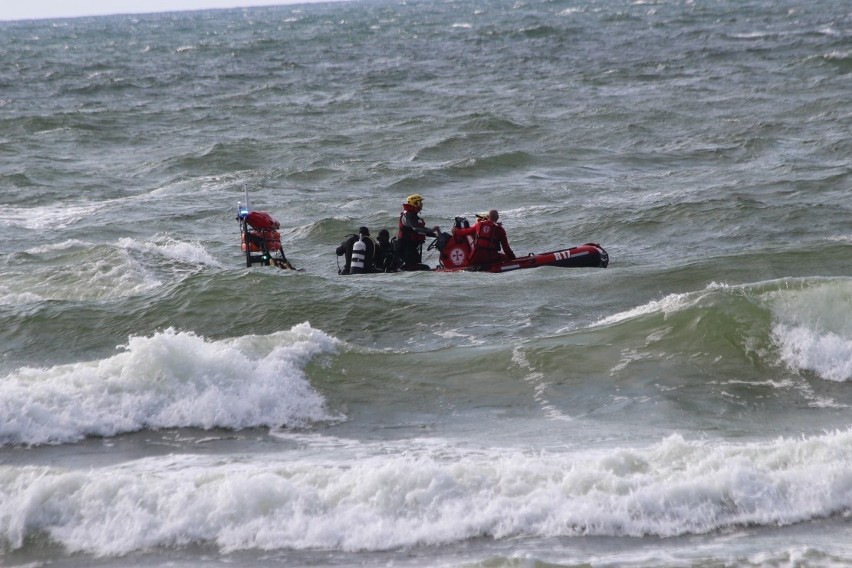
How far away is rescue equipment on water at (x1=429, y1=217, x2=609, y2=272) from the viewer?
16.4 metres

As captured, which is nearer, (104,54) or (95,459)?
(95,459)

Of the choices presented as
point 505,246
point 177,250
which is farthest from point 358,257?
point 177,250

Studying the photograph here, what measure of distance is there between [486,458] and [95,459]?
3047 millimetres

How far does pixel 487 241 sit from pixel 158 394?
7050mm

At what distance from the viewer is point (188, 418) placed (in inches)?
398

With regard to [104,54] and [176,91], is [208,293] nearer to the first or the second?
[176,91]

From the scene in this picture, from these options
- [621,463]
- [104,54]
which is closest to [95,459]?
[621,463]

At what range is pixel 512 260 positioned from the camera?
16.5 metres

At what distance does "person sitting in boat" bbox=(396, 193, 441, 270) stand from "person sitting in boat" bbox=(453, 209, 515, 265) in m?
0.53

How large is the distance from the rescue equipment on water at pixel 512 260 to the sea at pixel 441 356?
35cm

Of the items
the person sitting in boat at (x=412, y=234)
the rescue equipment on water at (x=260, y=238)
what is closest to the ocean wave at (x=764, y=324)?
the person sitting in boat at (x=412, y=234)

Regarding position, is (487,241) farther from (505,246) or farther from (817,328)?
(817,328)

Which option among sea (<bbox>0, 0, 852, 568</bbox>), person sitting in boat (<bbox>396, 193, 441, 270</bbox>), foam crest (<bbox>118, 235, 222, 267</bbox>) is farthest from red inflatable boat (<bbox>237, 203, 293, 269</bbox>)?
foam crest (<bbox>118, 235, 222, 267</bbox>)

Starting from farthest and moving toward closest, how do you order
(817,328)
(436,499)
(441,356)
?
(441,356) < (817,328) < (436,499)
